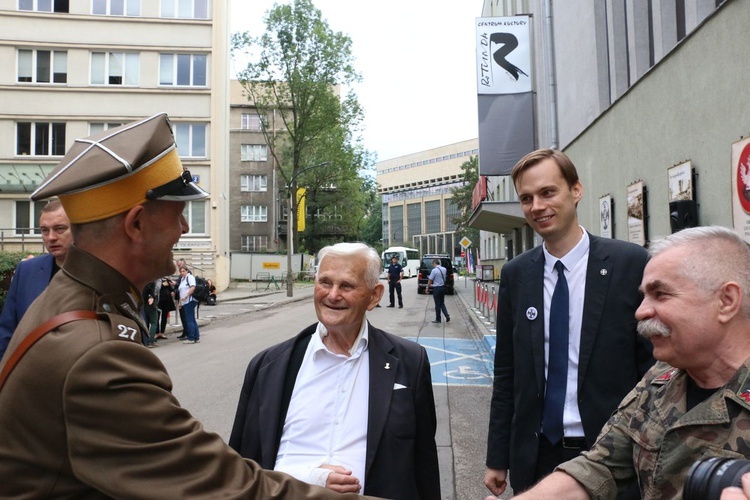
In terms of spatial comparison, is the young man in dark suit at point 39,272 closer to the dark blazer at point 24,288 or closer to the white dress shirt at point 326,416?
the dark blazer at point 24,288

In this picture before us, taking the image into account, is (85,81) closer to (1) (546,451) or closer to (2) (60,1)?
(2) (60,1)

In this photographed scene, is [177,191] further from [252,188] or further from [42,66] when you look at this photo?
[252,188]

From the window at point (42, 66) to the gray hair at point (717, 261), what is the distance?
34.8 meters

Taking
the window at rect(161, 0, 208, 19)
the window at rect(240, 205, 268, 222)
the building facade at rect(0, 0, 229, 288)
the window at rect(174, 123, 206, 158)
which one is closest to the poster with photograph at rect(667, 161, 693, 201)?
the building facade at rect(0, 0, 229, 288)

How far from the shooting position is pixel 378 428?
254 centimetres

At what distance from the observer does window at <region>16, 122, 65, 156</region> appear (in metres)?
30.9

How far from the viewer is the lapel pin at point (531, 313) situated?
2787 mm

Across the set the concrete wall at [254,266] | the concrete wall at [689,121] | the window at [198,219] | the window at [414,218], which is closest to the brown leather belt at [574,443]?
the concrete wall at [689,121]

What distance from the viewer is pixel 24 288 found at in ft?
12.1

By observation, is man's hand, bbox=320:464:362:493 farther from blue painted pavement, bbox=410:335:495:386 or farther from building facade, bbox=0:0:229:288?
building facade, bbox=0:0:229:288

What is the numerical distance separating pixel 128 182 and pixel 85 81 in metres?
33.8

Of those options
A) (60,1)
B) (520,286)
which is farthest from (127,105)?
(520,286)

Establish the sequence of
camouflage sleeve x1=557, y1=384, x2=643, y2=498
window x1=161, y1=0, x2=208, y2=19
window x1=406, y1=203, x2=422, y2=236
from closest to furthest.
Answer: camouflage sleeve x1=557, y1=384, x2=643, y2=498 → window x1=161, y1=0, x2=208, y2=19 → window x1=406, y1=203, x2=422, y2=236

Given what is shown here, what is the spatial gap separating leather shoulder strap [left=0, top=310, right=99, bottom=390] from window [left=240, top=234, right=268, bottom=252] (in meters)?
59.9
